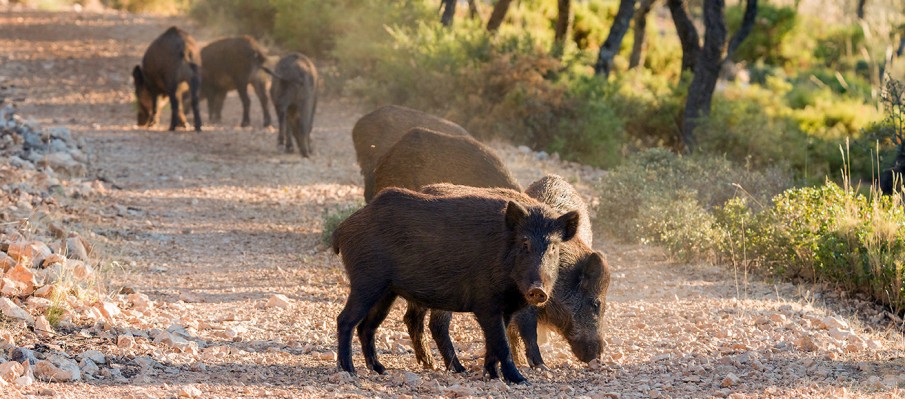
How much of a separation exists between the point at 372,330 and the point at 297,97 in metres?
8.59

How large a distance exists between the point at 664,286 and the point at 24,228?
496 centimetres

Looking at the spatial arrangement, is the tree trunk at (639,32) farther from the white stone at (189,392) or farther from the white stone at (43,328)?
the white stone at (189,392)

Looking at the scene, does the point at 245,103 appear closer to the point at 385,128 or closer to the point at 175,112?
the point at 175,112

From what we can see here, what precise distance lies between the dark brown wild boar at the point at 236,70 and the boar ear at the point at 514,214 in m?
11.2

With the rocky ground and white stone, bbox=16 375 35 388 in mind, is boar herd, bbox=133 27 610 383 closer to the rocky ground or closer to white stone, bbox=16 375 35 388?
the rocky ground

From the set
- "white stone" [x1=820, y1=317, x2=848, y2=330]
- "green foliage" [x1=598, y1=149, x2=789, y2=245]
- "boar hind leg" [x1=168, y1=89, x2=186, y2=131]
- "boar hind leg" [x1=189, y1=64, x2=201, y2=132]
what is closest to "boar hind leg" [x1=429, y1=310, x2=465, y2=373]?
"white stone" [x1=820, y1=317, x2=848, y2=330]

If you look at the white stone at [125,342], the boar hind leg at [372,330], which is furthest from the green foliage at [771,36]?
the white stone at [125,342]

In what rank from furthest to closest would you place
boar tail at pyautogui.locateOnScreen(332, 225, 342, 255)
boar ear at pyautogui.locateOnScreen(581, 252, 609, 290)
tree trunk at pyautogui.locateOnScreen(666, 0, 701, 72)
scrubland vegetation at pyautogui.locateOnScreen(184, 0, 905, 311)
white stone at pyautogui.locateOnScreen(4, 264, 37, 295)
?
tree trunk at pyautogui.locateOnScreen(666, 0, 701, 72) → scrubland vegetation at pyautogui.locateOnScreen(184, 0, 905, 311) → boar ear at pyautogui.locateOnScreen(581, 252, 609, 290) → white stone at pyautogui.locateOnScreen(4, 264, 37, 295) → boar tail at pyautogui.locateOnScreen(332, 225, 342, 255)

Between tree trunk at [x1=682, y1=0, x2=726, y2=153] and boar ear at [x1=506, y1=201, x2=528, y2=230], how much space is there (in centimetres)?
1144

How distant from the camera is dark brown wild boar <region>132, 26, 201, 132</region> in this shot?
15875 millimetres

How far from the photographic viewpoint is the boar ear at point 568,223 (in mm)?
5992

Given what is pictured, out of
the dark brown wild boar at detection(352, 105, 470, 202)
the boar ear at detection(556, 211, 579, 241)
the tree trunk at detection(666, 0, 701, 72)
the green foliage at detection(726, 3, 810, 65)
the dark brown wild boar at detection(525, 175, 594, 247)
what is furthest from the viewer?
the green foliage at detection(726, 3, 810, 65)

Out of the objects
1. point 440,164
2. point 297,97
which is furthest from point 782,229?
point 297,97

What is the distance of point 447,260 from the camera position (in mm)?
6125
